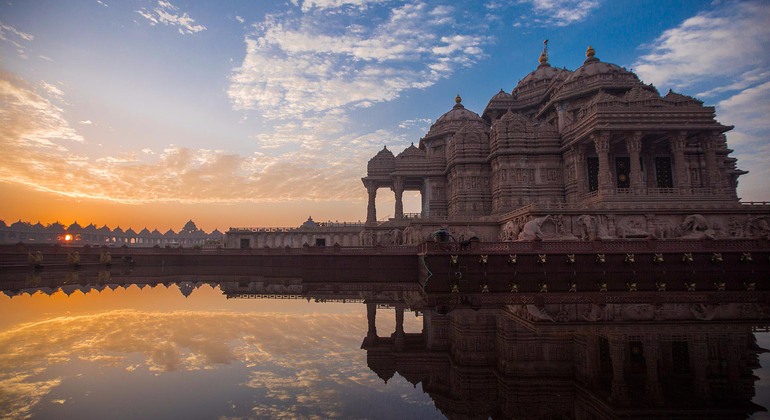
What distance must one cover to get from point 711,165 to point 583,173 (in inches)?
358

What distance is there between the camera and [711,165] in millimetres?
31797

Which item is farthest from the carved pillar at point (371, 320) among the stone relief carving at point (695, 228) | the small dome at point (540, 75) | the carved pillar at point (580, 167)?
the small dome at point (540, 75)

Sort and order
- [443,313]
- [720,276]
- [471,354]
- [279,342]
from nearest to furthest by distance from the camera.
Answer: [471,354] → [279,342] → [443,313] → [720,276]

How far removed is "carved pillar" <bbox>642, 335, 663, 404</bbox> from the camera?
662 centimetres

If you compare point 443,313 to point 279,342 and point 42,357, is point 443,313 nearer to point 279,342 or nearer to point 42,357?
point 279,342

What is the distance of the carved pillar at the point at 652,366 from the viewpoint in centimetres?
662

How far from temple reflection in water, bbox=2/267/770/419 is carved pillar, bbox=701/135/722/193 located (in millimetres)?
19231

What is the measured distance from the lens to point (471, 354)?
9141 mm

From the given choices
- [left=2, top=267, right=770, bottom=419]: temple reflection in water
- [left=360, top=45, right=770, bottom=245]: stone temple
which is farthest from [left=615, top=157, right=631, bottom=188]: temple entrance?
[left=2, top=267, right=770, bottom=419]: temple reflection in water

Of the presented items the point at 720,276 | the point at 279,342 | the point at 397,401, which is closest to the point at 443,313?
the point at 279,342

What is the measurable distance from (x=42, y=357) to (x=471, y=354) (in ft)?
30.4

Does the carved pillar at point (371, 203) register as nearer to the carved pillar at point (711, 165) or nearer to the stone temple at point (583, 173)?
the stone temple at point (583, 173)

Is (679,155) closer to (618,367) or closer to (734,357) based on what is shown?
(734,357)

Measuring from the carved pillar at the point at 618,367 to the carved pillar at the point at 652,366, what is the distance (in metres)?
0.39
